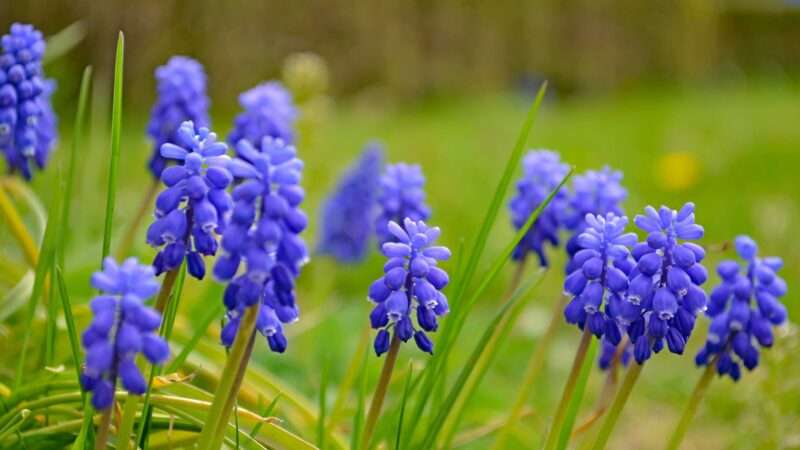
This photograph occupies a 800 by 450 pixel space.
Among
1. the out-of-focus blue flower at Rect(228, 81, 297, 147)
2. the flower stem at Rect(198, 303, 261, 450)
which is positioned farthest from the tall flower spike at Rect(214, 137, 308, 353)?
the out-of-focus blue flower at Rect(228, 81, 297, 147)

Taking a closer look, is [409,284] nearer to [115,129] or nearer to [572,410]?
[572,410]

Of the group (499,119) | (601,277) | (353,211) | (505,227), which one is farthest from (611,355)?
(499,119)

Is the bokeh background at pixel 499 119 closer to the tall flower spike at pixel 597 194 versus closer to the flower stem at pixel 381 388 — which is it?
the flower stem at pixel 381 388

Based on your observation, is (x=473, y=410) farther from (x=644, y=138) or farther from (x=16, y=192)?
(x=644, y=138)

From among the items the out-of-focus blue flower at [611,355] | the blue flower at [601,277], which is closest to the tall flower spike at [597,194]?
the out-of-focus blue flower at [611,355]

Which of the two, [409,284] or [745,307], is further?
[745,307]

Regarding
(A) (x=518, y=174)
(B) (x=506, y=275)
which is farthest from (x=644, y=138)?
(B) (x=506, y=275)
